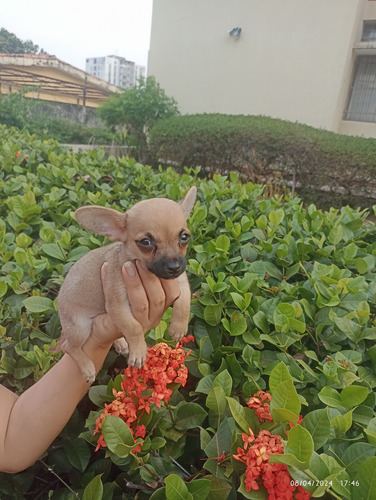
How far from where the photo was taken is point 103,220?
112cm

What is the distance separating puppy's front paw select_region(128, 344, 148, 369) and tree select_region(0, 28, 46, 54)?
34001 millimetres

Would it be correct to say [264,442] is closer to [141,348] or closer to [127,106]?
[141,348]

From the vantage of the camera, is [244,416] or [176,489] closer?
[176,489]

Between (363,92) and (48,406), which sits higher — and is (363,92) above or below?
above

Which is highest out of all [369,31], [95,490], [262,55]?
[369,31]

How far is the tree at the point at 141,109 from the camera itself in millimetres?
12664

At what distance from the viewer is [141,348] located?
44.8 inches

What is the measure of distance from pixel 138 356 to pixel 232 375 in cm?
42

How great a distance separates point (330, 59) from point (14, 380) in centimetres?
1201

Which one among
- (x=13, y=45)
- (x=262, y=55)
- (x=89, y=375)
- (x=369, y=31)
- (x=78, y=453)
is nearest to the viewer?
(x=89, y=375)

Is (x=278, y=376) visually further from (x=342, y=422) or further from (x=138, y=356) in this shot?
(x=138, y=356)

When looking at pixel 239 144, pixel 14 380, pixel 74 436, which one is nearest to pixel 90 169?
pixel 14 380

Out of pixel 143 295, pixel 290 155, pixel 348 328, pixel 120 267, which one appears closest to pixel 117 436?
pixel 143 295

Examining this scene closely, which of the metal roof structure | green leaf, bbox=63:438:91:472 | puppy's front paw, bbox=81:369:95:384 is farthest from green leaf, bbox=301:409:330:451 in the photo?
the metal roof structure
